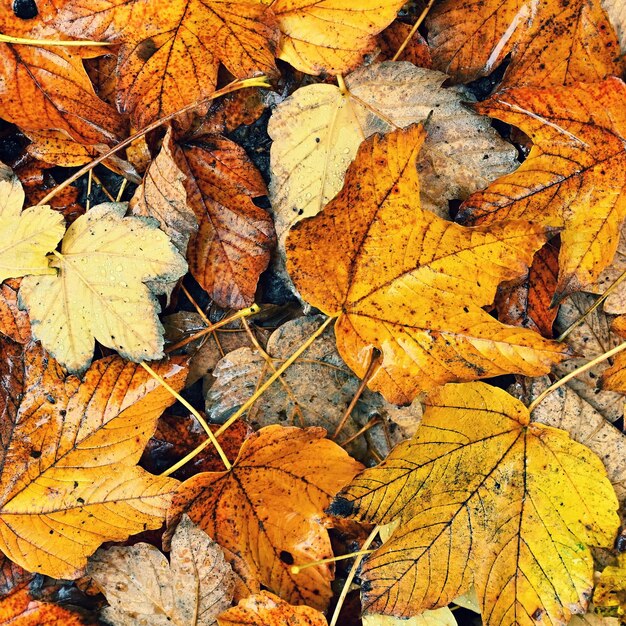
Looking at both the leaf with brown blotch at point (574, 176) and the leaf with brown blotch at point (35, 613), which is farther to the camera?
the leaf with brown blotch at point (35, 613)

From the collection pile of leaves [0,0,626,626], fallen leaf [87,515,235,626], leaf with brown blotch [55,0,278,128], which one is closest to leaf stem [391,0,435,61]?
pile of leaves [0,0,626,626]

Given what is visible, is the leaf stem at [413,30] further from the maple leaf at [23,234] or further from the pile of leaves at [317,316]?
the maple leaf at [23,234]

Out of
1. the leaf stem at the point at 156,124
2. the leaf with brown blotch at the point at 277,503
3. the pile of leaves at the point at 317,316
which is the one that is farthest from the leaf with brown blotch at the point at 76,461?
the leaf stem at the point at 156,124

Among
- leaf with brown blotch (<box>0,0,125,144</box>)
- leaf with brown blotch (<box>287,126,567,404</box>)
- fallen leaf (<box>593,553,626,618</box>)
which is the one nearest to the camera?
leaf with brown blotch (<box>287,126,567,404</box>)

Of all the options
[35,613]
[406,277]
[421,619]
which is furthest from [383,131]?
[35,613]

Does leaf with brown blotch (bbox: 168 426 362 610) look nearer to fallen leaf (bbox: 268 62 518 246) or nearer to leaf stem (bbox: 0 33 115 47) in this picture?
fallen leaf (bbox: 268 62 518 246)

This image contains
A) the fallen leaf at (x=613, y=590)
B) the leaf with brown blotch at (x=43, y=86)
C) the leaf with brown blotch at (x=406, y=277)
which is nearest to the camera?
the leaf with brown blotch at (x=406, y=277)

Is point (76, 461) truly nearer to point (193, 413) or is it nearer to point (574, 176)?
point (193, 413)

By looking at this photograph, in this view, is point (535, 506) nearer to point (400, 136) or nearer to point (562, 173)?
point (562, 173)
